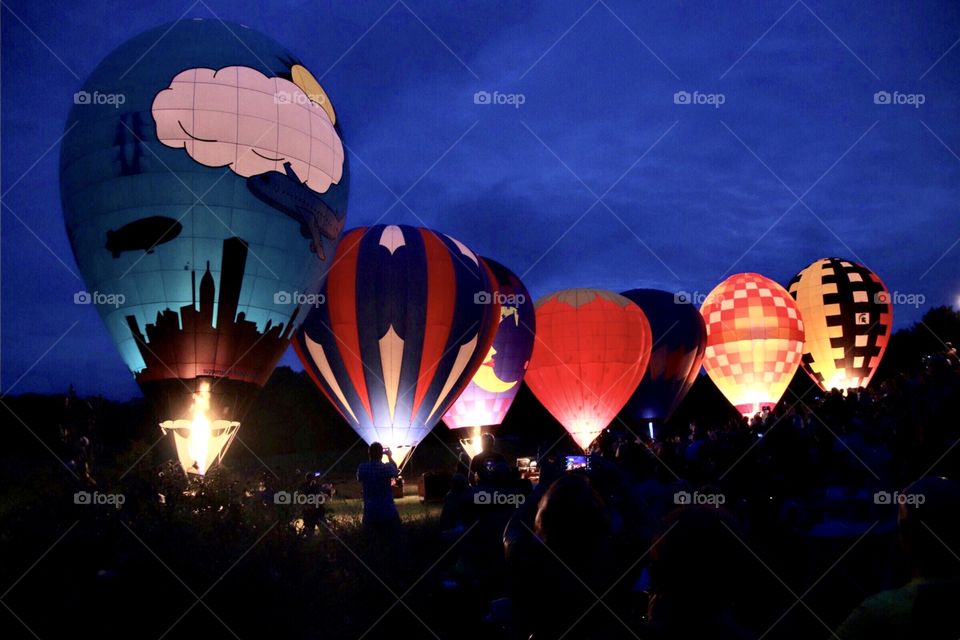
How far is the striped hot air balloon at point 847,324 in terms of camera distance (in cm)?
2261

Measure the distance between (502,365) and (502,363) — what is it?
51 millimetres

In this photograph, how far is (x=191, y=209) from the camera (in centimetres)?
935

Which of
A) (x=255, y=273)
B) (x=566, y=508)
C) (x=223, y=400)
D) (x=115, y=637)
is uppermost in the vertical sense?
(x=255, y=273)

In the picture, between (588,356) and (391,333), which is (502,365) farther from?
(391,333)

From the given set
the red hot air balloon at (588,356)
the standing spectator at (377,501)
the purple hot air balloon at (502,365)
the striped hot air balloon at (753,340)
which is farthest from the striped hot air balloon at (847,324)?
the standing spectator at (377,501)

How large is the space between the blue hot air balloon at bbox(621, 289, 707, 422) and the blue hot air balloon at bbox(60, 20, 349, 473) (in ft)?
45.6

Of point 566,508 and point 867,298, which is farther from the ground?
point 867,298

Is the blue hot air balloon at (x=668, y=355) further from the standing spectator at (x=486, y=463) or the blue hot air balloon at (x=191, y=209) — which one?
the standing spectator at (x=486, y=463)

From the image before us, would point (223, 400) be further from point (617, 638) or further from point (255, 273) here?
point (617, 638)

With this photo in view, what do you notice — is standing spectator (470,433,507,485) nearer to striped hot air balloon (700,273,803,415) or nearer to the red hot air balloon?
the red hot air balloon

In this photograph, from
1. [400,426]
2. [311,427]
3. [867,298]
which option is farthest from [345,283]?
[311,427]

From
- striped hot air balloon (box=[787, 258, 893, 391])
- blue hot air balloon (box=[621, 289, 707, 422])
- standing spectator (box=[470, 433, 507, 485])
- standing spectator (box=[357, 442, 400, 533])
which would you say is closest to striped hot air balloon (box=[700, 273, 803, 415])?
blue hot air balloon (box=[621, 289, 707, 422])

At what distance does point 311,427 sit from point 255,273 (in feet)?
75.9

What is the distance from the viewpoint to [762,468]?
5.81 m
